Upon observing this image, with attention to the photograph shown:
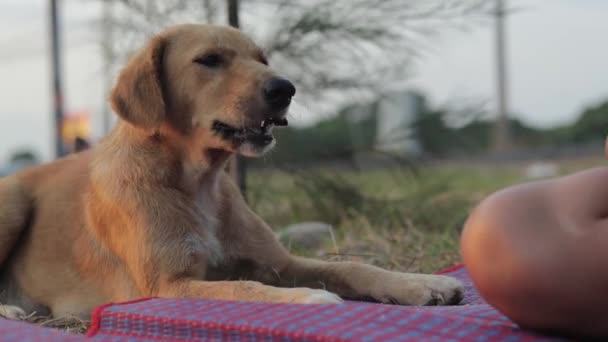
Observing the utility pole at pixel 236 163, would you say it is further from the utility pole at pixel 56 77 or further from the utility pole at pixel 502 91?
the utility pole at pixel 502 91

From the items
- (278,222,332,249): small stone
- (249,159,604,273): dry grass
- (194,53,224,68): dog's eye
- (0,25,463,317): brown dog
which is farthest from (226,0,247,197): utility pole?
(194,53,224,68): dog's eye

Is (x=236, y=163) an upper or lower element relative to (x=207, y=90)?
lower

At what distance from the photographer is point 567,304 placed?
183cm

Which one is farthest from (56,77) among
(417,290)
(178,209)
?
(417,290)

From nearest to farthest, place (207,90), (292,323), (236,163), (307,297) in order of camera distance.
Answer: (292,323) < (307,297) < (207,90) < (236,163)

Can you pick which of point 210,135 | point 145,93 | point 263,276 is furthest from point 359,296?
point 145,93

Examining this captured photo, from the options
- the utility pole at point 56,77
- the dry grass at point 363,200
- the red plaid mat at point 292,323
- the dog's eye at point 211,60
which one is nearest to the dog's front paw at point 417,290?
the red plaid mat at point 292,323

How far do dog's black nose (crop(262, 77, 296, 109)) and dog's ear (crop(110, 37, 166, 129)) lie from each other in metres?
0.47

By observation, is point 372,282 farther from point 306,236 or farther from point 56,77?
point 56,77

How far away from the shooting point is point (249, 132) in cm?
305

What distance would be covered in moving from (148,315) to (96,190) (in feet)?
3.76

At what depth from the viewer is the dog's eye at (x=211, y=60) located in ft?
10.7

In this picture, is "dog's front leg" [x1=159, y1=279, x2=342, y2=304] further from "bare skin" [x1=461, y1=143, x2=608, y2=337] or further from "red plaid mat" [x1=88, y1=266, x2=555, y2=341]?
"bare skin" [x1=461, y1=143, x2=608, y2=337]

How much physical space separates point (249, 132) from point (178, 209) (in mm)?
420
